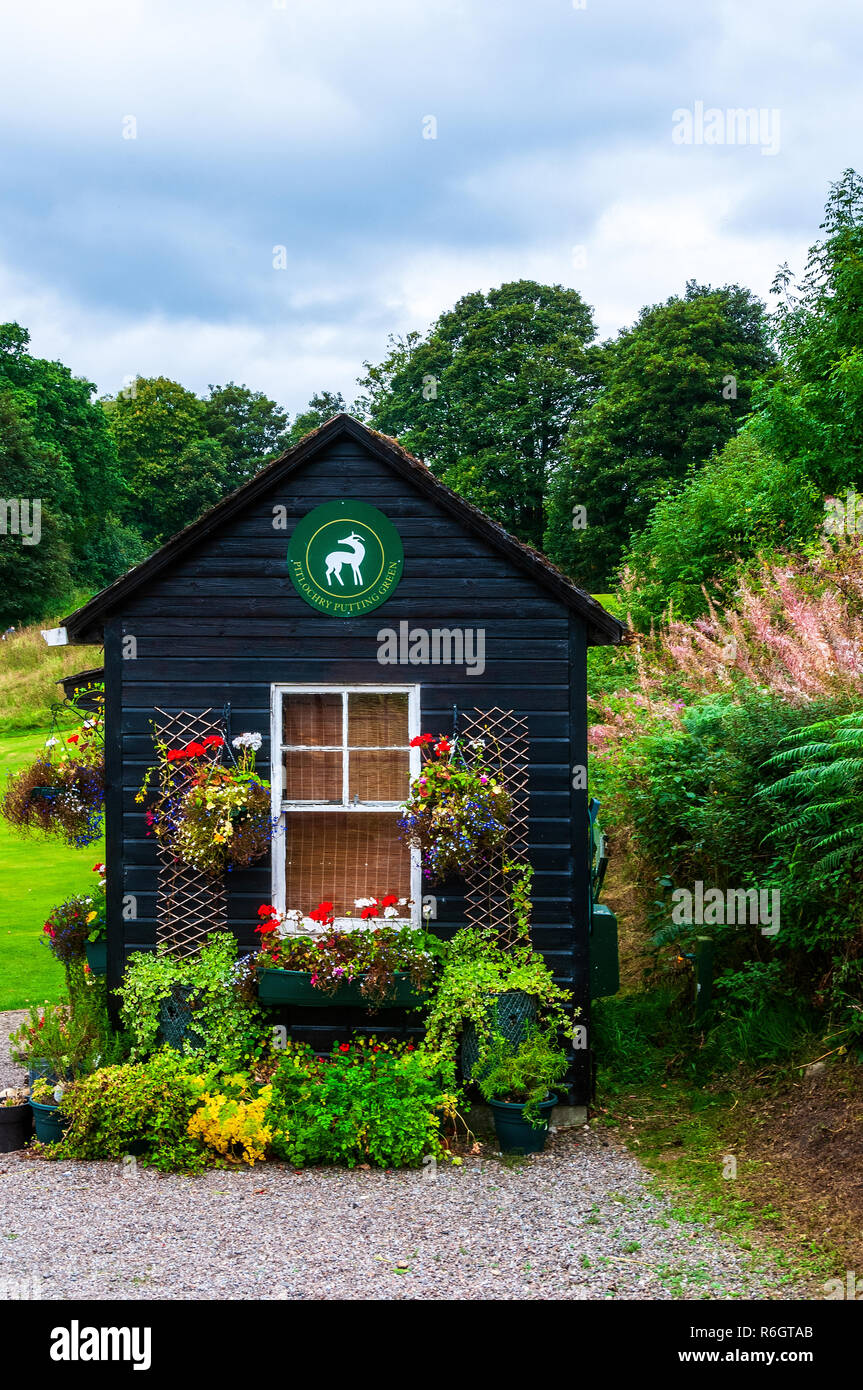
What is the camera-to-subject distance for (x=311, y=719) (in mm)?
7410

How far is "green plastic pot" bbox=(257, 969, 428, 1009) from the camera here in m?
6.85

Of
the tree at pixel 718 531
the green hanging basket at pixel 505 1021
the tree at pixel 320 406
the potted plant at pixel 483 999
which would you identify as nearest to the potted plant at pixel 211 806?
the potted plant at pixel 483 999

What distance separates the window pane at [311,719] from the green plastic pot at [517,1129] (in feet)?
8.63

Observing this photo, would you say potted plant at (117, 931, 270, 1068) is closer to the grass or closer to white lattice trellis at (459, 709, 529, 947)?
white lattice trellis at (459, 709, 529, 947)

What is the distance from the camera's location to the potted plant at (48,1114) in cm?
680

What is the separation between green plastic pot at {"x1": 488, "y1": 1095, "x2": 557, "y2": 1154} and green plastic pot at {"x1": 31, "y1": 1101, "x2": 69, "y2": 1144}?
2.78m

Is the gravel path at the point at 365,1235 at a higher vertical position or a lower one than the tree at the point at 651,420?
lower

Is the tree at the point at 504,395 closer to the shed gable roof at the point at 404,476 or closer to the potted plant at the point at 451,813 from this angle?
the shed gable roof at the point at 404,476

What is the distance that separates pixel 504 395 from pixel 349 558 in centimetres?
3127

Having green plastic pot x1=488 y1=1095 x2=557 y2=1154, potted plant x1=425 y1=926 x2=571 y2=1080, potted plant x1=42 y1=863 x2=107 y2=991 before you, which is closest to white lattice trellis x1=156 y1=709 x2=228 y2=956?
potted plant x1=42 y1=863 x2=107 y2=991

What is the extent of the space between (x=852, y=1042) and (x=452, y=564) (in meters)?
4.00

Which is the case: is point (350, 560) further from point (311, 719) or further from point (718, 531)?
point (718, 531)

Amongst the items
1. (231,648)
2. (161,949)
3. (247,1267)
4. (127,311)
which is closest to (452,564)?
(231,648)

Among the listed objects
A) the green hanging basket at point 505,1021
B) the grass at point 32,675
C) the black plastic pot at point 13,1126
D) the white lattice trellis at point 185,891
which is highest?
the grass at point 32,675
